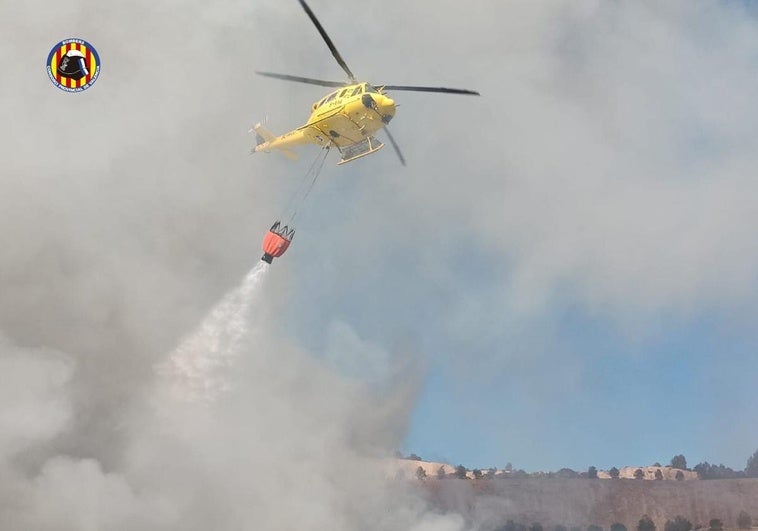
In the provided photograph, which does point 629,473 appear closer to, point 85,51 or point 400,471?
point 400,471

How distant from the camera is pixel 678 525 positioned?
118 m

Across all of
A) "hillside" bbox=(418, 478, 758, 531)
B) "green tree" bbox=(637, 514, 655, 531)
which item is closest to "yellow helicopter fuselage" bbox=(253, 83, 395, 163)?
"hillside" bbox=(418, 478, 758, 531)

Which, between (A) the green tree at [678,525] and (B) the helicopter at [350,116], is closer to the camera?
(B) the helicopter at [350,116]

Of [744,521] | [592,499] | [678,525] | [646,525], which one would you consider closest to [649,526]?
[646,525]

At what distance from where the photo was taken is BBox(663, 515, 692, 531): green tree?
117125 mm

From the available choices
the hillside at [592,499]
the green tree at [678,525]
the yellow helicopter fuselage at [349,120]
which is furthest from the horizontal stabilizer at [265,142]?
the green tree at [678,525]

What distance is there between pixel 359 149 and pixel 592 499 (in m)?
92.3

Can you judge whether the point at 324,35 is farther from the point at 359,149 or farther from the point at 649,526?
the point at 649,526

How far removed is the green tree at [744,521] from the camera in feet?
374

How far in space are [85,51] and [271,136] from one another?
51.4 feet

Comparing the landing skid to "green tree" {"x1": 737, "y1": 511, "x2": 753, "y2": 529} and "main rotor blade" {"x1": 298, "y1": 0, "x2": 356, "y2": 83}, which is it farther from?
"green tree" {"x1": 737, "y1": 511, "x2": 753, "y2": 529}

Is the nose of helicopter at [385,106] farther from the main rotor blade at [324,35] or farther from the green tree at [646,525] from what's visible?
the green tree at [646,525]

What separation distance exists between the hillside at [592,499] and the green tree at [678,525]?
3044 mm

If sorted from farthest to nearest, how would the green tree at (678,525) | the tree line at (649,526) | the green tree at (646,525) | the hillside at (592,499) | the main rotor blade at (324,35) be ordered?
the green tree at (678,525), the green tree at (646,525), the hillside at (592,499), the tree line at (649,526), the main rotor blade at (324,35)
